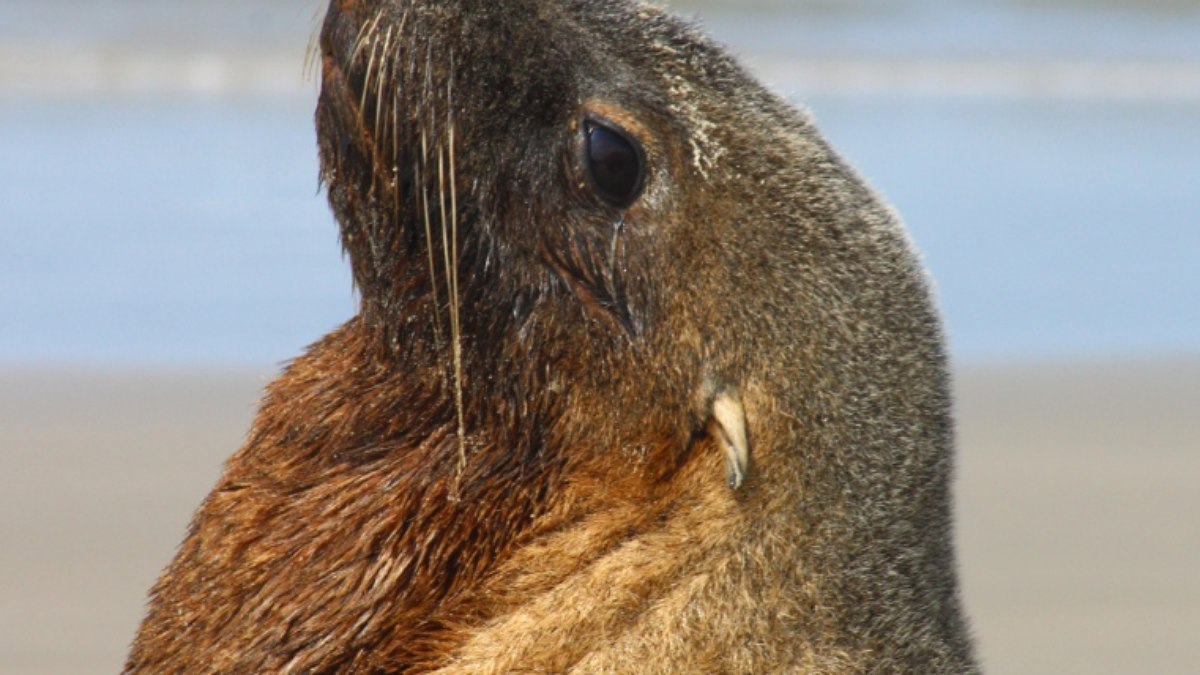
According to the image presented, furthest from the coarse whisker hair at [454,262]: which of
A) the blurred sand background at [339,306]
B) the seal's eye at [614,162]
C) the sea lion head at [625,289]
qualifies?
the blurred sand background at [339,306]

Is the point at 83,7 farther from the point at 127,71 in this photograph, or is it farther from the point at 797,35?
the point at 797,35

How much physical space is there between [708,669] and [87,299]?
7987 millimetres

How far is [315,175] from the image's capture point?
13.1m

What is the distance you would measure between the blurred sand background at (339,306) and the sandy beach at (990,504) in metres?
0.02

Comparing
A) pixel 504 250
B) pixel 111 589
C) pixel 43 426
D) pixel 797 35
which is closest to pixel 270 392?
pixel 504 250

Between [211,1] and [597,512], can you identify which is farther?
[211,1]

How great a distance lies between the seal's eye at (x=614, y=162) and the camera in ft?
11.7

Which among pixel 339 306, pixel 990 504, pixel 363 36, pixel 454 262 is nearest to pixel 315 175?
pixel 339 306

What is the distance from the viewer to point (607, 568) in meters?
3.46

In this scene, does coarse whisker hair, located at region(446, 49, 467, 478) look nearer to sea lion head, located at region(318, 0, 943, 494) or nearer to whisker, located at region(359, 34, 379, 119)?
sea lion head, located at region(318, 0, 943, 494)

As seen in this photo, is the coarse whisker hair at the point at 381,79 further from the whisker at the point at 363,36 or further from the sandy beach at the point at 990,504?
the sandy beach at the point at 990,504

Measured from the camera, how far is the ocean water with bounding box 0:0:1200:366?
10.6 m

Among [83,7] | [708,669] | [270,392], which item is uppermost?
[83,7]

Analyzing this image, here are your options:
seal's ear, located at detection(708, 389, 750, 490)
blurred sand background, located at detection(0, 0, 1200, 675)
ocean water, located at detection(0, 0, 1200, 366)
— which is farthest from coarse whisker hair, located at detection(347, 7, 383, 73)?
ocean water, located at detection(0, 0, 1200, 366)
